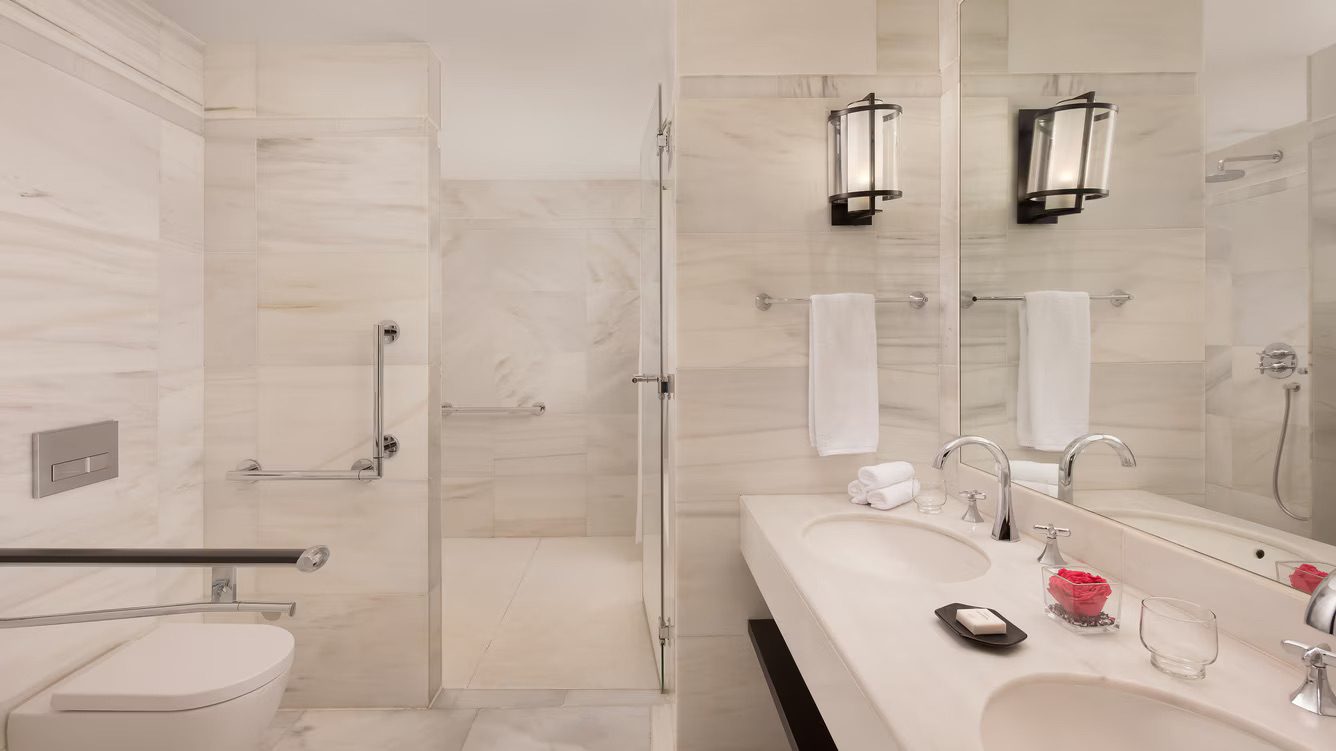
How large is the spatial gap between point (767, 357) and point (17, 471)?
1906 mm

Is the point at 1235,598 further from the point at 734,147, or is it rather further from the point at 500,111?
the point at 500,111

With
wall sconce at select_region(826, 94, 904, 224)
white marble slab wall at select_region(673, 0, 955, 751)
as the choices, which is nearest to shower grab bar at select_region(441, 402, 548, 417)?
white marble slab wall at select_region(673, 0, 955, 751)

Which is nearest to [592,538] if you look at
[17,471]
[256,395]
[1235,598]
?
[256,395]

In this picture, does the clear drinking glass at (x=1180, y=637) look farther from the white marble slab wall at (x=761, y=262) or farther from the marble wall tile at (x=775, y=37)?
the marble wall tile at (x=775, y=37)

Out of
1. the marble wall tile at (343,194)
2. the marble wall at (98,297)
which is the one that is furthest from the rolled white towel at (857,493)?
the marble wall at (98,297)

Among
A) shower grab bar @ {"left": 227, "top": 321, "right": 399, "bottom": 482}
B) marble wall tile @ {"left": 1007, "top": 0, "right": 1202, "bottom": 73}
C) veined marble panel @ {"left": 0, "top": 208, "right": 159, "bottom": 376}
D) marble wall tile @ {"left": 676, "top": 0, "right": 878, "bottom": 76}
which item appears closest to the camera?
marble wall tile @ {"left": 1007, "top": 0, "right": 1202, "bottom": 73}

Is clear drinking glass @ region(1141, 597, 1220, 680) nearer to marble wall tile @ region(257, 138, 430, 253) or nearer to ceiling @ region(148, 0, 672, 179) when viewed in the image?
ceiling @ region(148, 0, 672, 179)

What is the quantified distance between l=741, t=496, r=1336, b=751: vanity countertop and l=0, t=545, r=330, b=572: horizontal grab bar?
0.95 m

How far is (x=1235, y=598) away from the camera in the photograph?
0.91m

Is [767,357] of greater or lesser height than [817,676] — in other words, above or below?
above

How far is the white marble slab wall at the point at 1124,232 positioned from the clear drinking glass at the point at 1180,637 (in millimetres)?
283

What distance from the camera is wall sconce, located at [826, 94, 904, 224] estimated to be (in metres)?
1.61

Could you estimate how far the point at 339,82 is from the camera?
2.09 meters

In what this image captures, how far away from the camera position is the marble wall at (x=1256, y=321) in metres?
0.80
